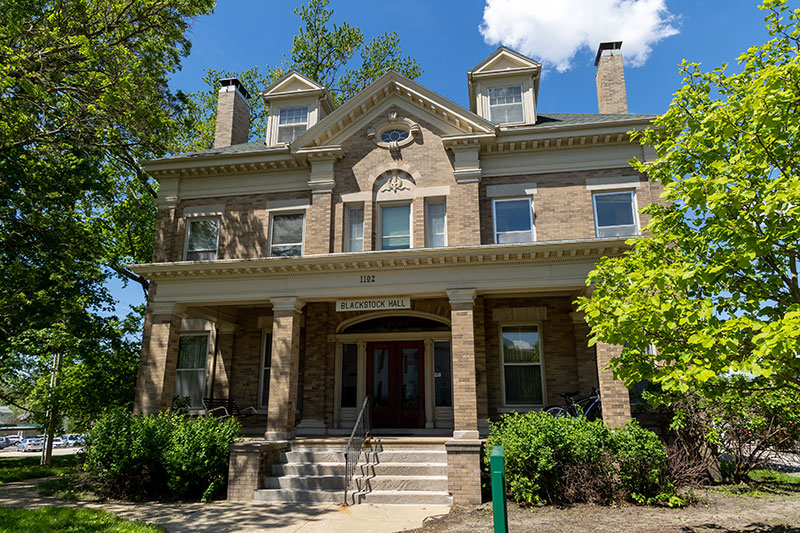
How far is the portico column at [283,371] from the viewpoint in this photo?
42.5 feet

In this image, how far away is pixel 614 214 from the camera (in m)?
14.2

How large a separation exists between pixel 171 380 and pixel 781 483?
15.2m

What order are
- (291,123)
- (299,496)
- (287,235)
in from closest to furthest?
(299,496) < (287,235) < (291,123)

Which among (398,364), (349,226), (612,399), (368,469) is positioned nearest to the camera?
(368,469)

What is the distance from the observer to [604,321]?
279 inches

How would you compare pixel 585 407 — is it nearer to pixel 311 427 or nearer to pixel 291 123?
pixel 311 427

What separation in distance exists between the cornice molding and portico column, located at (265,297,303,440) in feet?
3.16

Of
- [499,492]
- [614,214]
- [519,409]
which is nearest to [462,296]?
[519,409]

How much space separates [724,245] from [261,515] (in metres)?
8.82

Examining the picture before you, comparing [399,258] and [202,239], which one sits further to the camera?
[202,239]

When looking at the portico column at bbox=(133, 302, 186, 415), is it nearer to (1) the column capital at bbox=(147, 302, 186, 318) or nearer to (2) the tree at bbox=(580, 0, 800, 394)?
(1) the column capital at bbox=(147, 302, 186, 318)

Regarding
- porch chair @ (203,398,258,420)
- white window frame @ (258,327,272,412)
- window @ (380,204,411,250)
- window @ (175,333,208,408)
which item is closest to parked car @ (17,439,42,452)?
window @ (175,333,208,408)

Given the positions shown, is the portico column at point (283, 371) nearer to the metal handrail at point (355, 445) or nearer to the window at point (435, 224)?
the metal handrail at point (355, 445)

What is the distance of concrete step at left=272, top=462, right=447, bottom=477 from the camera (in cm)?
1132
